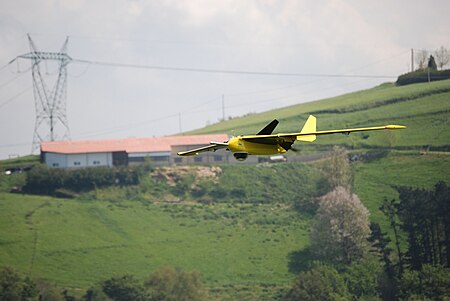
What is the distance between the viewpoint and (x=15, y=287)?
7608 inches

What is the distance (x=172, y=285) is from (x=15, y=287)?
32.4m

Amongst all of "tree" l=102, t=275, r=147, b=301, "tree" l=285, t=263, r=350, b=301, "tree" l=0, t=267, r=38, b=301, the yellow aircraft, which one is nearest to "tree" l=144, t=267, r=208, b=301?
"tree" l=102, t=275, r=147, b=301

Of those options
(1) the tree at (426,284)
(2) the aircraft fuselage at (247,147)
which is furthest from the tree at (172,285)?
(2) the aircraft fuselage at (247,147)

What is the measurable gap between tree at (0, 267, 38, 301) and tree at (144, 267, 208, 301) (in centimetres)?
2432

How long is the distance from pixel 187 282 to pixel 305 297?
80.1 ft

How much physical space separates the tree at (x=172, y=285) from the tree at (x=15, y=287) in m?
24.3

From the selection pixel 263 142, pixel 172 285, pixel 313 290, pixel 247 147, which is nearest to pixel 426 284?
pixel 313 290

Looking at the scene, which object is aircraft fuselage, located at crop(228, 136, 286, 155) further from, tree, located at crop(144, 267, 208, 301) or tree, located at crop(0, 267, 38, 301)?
tree, located at crop(0, 267, 38, 301)

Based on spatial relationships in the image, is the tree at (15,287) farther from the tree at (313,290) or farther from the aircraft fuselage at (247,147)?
the aircraft fuselage at (247,147)

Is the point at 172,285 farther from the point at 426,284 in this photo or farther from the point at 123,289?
the point at 426,284

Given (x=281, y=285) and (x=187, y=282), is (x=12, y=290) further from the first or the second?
(x=281, y=285)

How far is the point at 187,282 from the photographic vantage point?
192625 millimetres

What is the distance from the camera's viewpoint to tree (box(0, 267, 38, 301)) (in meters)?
190

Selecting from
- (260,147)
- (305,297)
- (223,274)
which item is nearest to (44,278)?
(223,274)
